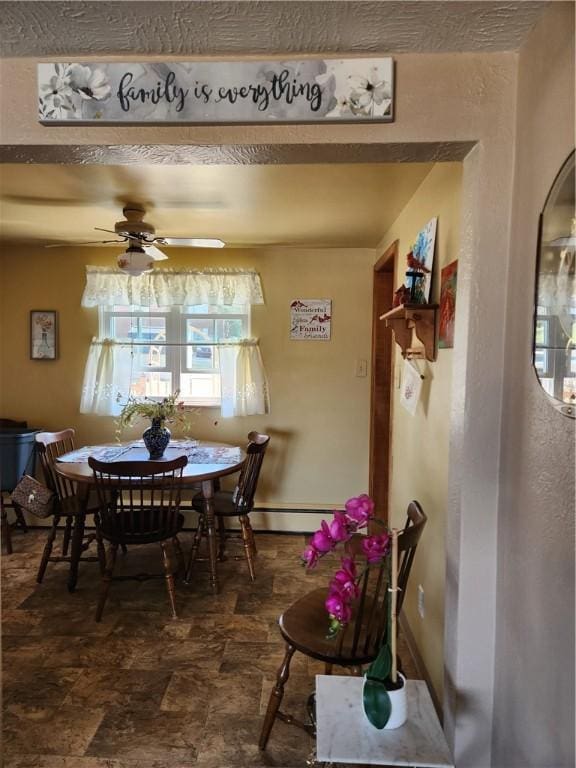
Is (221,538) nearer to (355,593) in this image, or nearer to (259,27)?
(355,593)

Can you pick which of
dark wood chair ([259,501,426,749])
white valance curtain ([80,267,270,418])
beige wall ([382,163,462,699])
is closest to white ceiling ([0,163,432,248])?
beige wall ([382,163,462,699])

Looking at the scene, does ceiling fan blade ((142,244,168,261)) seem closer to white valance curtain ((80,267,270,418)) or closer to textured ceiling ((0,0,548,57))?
white valance curtain ((80,267,270,418))

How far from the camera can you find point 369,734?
1149 millimetres

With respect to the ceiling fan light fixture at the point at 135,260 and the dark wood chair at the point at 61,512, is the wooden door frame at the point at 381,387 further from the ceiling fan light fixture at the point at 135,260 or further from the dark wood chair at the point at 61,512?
the dark wood chair at the point at 61,512

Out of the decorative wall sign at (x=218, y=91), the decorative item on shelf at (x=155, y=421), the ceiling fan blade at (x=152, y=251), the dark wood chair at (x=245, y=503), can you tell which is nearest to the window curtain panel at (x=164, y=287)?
the ceiling fan blade at (x=152, y=251)

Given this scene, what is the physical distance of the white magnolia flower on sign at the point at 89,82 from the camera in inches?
49.1

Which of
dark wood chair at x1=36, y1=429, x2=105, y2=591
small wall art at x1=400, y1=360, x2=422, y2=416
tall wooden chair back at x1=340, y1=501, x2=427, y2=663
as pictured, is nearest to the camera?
tall wooden chair back at x1=340, y1=501, x2=427, y2=663

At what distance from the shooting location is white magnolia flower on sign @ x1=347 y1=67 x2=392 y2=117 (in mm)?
1206

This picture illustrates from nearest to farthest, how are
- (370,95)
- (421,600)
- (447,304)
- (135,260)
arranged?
(370,95) < (447,304) < (421,600) < (135,260)

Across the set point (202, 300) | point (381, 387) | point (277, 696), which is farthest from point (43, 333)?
point (277, 696)

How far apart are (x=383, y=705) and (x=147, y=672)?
131 centimetres

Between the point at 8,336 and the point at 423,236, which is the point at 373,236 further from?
the point at 8,336

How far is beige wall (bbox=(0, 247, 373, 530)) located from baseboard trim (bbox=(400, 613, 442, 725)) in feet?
4.53

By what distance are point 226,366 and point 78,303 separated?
1291 mm
